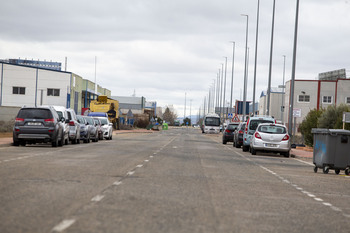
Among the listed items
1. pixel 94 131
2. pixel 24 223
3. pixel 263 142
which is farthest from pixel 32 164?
pixel 94 131

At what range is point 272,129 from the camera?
1166 inches

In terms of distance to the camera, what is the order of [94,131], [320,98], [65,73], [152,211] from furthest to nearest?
[320,98] < [65,73] < [94,131] < [152,211]

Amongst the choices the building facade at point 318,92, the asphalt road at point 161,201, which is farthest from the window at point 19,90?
the asphalt road at point 161,201

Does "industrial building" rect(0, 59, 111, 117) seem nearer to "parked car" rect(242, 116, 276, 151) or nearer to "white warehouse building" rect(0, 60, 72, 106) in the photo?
"white warehouse building" rect(0, 60, 72, 106)

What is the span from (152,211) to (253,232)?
1.78 meters

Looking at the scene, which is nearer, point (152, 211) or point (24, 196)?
point (152, 211)

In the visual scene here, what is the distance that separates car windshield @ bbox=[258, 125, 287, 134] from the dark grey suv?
32.5 feet

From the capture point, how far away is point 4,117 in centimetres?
5388

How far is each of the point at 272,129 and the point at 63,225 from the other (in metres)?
23.2

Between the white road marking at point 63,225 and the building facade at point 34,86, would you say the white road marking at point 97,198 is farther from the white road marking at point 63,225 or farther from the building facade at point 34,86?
the building facade at point 34,86

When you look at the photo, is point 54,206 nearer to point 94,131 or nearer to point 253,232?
point 253,232

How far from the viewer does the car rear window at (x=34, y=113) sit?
26922mm

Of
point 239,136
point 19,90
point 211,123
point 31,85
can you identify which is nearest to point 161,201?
point 239,136

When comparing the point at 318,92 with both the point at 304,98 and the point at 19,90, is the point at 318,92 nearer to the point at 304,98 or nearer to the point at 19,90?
the point at 304,98
